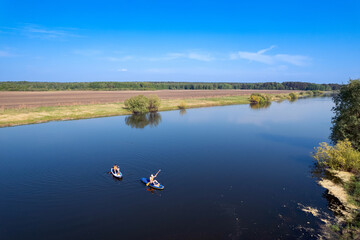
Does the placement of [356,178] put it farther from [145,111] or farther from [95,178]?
[145,111]

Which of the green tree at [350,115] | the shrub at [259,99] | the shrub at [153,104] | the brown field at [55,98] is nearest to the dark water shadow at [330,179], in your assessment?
the green tree at [350,115]

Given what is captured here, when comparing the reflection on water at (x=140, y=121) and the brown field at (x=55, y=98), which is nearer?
the reflection on water at (x=140, y=121)

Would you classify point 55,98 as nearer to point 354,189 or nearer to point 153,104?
point 153,104

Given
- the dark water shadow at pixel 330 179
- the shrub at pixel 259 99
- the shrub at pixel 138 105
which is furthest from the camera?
the shrub at pixel 259 99

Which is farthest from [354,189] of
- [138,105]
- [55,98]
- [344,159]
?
[55,98]

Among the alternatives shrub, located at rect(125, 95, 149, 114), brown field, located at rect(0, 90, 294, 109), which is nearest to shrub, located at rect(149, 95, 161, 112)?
shrub, located at rect(125, 95, 149, 114)

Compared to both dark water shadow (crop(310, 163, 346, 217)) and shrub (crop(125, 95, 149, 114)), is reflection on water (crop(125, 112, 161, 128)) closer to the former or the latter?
shrub (crop(125, 95, 149, 114))

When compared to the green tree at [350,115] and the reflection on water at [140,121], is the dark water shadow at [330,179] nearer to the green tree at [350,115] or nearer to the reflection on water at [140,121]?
the green tree at [350,115]
